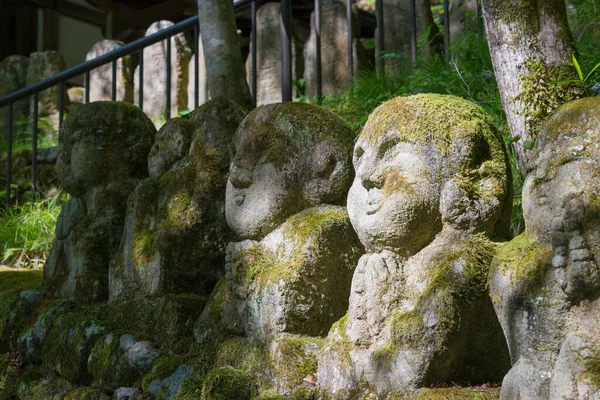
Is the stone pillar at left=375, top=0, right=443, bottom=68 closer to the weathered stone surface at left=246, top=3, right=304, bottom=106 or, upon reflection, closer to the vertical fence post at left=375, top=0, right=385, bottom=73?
the weathered stone surface at left=246, top=3, right=304, bottom=106

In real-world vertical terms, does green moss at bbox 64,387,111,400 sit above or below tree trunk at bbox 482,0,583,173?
below

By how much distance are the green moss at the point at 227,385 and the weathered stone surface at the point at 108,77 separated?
7.60 m

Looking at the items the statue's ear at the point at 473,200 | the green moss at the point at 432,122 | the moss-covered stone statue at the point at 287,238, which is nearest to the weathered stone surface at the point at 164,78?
the moss-covered stone statue at the point at 287,238

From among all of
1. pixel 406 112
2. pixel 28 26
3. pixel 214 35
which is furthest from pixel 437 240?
pixel 28 26

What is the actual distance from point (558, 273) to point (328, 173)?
1297 millimetres

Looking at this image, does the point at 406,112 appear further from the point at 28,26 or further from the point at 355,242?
the point at 28,26

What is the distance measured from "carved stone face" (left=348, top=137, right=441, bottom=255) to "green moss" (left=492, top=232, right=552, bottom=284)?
35cm

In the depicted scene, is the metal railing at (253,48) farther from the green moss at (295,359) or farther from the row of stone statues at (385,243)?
the green moss at (295,359)

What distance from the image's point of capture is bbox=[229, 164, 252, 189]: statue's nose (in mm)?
3420

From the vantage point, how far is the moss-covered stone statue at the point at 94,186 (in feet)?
14.7

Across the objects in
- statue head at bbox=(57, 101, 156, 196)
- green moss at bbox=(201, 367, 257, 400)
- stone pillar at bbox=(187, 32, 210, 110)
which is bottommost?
green moss at bbox=(201, 367, 257, 400)

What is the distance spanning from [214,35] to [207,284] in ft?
6.41

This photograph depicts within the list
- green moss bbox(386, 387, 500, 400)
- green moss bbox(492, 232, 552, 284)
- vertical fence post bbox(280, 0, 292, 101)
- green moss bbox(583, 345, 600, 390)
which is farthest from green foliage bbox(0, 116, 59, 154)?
green moss bbox(583, 345, 600, 390)

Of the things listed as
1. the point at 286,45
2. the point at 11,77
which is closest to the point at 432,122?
the point at 286,45
